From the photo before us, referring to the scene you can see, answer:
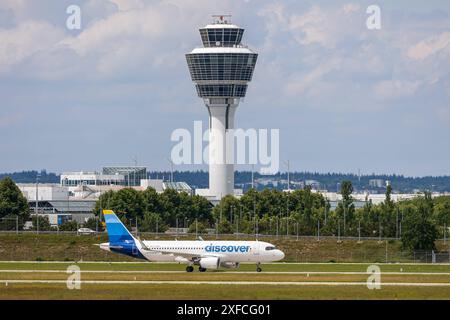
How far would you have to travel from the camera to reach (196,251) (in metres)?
115

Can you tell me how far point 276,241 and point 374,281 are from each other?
69.3m

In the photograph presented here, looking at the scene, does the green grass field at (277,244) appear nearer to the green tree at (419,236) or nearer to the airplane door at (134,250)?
the green tree at (419,236)

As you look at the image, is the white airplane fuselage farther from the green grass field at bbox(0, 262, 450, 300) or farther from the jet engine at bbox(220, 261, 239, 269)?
the green grass field at bbox(0, 262, 450, 300)

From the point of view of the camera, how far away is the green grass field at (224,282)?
75875mm

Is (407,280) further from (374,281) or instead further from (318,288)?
(318,288)

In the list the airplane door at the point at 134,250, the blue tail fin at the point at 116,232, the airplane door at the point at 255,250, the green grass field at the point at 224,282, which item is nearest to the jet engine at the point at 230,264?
the airplane door at the point at 255,250

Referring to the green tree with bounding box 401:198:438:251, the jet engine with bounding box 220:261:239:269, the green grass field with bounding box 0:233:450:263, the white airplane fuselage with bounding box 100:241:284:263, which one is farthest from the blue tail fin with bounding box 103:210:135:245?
the green tree with bounding box 401:198:438:251

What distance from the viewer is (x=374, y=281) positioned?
91.6 metres

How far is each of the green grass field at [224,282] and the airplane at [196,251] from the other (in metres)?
1.31

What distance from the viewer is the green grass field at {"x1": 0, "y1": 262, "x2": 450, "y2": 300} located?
75875mm

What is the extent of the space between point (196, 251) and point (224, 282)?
25.1 meters

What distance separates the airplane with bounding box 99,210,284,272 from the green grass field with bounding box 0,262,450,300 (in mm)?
1312
